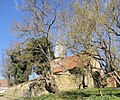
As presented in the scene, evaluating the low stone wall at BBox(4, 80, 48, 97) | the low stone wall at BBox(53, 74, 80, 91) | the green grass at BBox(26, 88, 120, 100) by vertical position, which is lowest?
the green grass at BBox(26, 88, 120, 100)

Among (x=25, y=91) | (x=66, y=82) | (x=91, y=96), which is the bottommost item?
(x=91, y=96)

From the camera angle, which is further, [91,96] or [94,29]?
[91,96]

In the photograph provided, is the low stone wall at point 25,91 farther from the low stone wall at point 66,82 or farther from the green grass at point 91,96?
the green grass at point 91,96

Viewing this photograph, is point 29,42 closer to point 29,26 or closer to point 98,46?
point 29,26

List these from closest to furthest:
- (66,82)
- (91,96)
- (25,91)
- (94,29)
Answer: (94,29)
(91,96)
(66,82)
(25,91)

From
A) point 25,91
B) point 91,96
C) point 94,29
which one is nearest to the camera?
point 94,29

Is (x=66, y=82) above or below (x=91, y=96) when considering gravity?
above

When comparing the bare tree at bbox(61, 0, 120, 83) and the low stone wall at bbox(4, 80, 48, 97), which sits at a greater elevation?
the bare tree at bbox(61, 0, 120, 83)

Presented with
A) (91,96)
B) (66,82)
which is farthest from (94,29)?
(66,82)

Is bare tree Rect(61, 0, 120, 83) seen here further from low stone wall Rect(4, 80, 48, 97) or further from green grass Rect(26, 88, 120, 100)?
low stone wall Rect(4, 80, 48, 97)

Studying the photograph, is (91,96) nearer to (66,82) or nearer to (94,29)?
(94,29)

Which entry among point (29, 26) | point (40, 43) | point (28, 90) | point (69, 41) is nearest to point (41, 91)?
point (28, 90)

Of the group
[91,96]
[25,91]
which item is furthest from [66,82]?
[91,96]

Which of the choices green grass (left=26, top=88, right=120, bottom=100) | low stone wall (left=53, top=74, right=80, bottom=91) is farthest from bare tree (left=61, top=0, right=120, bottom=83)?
low stone wall (left=53, top=74, right=80, bottom=91)
